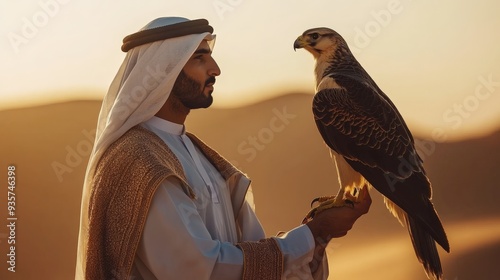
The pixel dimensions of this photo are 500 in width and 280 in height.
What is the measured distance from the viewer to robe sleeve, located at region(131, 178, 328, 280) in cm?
233

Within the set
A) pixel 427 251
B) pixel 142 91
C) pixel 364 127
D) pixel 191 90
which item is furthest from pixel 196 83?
pixel 427 251

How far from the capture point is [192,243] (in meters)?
2.32

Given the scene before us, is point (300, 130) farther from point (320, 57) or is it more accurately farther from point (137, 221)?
point (137, 221)

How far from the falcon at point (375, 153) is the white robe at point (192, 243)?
361 mm

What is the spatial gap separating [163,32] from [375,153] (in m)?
1.00

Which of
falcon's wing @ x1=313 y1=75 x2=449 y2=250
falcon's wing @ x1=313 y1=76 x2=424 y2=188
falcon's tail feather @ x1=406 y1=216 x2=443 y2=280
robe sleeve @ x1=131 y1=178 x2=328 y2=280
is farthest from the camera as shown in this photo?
falcon's wing @ x1=313 y1=76 x2=424 y2=188

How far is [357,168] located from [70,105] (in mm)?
2539

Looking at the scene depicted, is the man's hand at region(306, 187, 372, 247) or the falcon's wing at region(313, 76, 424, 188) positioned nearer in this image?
the man's hand at region(306, 187, 372, 247)

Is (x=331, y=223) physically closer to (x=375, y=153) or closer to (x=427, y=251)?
(x=427, y=251)

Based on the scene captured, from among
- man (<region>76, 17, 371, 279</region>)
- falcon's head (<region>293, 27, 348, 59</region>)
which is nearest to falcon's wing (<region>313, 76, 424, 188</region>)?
falcon's head (<region>293, 27, 348, 59</region>)

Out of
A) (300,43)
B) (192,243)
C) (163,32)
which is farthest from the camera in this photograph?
(300,43)

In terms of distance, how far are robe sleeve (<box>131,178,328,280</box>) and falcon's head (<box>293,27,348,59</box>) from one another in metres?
1.19

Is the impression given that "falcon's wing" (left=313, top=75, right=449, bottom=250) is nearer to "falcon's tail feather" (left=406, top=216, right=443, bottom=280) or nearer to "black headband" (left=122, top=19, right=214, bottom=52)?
"falcon's tail feather" (left=406, top=216, right=443, bottom=280)

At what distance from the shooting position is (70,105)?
4.91m
